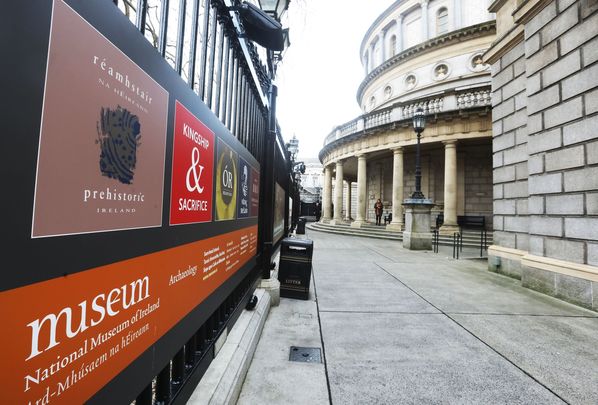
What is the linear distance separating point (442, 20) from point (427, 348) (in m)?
31.7

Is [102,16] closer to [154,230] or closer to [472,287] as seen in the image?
[154,230]

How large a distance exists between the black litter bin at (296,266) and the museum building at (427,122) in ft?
41.4

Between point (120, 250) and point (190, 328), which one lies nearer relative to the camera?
point (120, 250)

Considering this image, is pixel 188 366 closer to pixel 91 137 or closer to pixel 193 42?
pixel 91 137

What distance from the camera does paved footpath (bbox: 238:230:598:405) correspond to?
2340 mm

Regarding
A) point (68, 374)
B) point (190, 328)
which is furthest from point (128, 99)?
point (190, 328)

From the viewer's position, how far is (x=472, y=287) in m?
5.78

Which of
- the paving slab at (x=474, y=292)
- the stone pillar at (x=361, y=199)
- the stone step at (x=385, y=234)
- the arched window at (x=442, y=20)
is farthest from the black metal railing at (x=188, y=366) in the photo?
the arched window at (x=442, y=20)

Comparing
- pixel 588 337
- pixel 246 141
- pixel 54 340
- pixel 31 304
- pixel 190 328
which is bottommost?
pixel 588 337

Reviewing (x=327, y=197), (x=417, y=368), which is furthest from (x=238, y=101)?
(x=327, y=197)

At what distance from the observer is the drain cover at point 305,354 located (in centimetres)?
283

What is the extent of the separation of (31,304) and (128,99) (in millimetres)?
782

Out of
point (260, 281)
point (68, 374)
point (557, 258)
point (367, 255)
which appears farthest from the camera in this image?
point (367, 255)

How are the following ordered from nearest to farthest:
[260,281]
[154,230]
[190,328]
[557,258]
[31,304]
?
1. [31,304]
2. [154,230]
3. [190,328]
4. [260,281]
5. [557,258]
